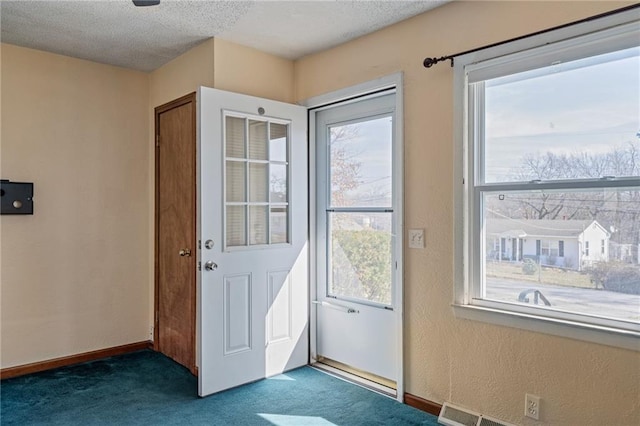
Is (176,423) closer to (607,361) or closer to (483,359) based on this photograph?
(483,359)

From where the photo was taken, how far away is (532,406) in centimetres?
228

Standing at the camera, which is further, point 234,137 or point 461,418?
point 234,137

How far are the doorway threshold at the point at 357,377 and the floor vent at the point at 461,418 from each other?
1.35 feet

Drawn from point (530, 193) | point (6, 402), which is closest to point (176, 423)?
point (6, 402)

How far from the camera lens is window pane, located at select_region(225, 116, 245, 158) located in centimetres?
312

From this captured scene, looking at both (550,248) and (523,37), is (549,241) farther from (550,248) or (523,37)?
(523,37)

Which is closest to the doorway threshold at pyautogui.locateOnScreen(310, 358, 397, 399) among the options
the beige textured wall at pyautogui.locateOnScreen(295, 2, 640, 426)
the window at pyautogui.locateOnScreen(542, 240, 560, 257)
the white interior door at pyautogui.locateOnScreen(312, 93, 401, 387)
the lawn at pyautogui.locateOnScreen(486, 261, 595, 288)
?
the white interior door at pyautogui.locateOnScreen(312, 93, 401, 387)

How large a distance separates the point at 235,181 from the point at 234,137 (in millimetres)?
320

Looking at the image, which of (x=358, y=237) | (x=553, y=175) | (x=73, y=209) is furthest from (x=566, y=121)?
(x=73, y=209)

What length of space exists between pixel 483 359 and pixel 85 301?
316cm

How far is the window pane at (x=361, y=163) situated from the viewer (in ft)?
10.4

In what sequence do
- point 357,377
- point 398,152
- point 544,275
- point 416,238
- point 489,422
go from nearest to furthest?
1. point 544,275
2. point 489,422
3. point 416,238
4. point 398,152
5. point 357,377

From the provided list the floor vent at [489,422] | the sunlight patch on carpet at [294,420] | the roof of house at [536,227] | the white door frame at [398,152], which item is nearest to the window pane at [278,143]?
the white door frame at [398,152]

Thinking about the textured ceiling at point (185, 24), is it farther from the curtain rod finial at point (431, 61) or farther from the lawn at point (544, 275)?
the lawn at point (544, 275)
